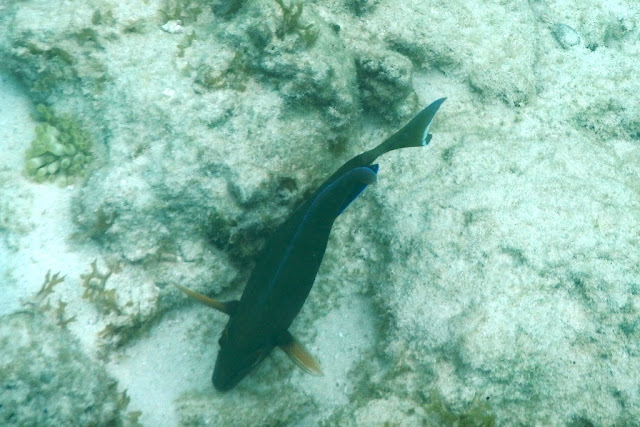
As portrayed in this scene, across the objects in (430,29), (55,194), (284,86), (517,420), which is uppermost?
(430,29)

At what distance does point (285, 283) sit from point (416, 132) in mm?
1462

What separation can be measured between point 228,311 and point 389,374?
50.7 inches

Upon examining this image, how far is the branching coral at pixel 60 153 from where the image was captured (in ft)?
11.5

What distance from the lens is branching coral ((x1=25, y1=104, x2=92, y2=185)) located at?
3.49 meters

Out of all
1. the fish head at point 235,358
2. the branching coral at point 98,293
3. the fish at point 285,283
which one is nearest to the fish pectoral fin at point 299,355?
the fish at point 285,283

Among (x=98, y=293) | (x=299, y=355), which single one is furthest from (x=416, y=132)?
(x=98, y=293)

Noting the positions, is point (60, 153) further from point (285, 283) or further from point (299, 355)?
point (299, 355)

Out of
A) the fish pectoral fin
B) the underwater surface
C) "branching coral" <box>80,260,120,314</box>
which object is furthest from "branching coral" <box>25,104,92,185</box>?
the fish pectoral fin

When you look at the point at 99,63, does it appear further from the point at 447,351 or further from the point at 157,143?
the point at 447,351

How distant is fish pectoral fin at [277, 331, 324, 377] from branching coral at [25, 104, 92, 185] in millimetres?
2340

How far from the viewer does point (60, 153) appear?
3.48 meters

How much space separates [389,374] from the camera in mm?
2992

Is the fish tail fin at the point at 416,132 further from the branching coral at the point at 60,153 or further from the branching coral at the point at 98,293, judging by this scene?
the branching coral at the point at 60,153

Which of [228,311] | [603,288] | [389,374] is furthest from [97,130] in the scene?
[603,288]
